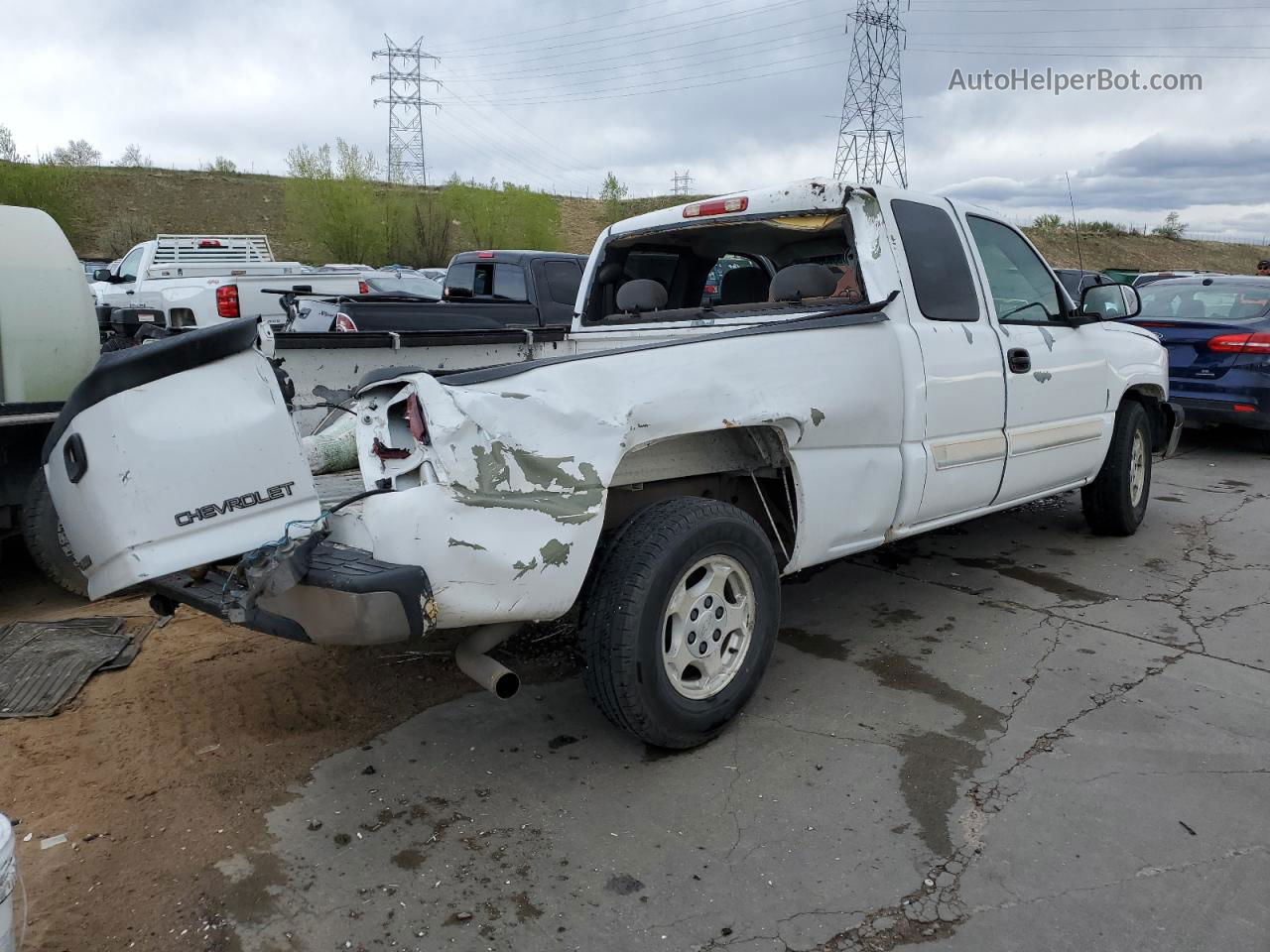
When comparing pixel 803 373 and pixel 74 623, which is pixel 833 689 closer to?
pixel 803 373

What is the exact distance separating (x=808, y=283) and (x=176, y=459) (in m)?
2.72

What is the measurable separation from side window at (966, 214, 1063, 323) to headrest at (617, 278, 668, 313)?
1595 mm

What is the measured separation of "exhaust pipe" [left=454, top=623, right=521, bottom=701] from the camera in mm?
2850

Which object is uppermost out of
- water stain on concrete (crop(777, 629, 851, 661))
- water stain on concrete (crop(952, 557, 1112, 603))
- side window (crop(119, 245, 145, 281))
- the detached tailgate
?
side window (crop(119, 245, 145, 281))

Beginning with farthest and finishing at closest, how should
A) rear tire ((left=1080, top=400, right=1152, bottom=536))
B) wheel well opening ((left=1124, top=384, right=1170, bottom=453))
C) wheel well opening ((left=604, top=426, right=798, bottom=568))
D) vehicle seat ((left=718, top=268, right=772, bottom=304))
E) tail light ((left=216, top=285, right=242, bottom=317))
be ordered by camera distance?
tail light ((left=216, top=285, right=242, bottom=317)), wheel well opening ((left=1124, top=384, right=1170, bottom=453)), rear tire ((left=1080, top=400, right=1152, bottom=536)), vehicle seat ((left=718, top=268, right=772, bottom=304)), wheel well opening ((left=604, top=426, right=798, bottom=568))

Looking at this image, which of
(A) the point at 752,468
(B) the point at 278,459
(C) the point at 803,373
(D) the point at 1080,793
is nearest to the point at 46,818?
(B) the point at 278,459

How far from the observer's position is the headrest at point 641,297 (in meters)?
4.87

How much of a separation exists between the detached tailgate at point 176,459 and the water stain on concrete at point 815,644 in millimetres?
2458

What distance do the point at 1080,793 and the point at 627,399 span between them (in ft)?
6.49

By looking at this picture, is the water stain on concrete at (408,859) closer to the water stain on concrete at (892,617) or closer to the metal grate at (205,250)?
the water stain on concrete at (892,617)

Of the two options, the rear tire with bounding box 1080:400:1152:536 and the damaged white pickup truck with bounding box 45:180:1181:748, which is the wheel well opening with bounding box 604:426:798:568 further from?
the rear tire with bounding box 1080:400:1152:536

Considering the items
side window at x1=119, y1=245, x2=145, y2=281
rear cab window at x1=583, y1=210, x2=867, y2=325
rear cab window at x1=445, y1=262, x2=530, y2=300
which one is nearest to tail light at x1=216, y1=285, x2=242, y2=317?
rear cab window at x1=445, y1=262, x2=530, y2=300

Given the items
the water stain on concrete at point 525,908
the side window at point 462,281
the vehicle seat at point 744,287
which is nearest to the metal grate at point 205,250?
the side window at point 462,281

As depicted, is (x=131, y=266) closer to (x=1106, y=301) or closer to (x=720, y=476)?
(x=720, y=476)
